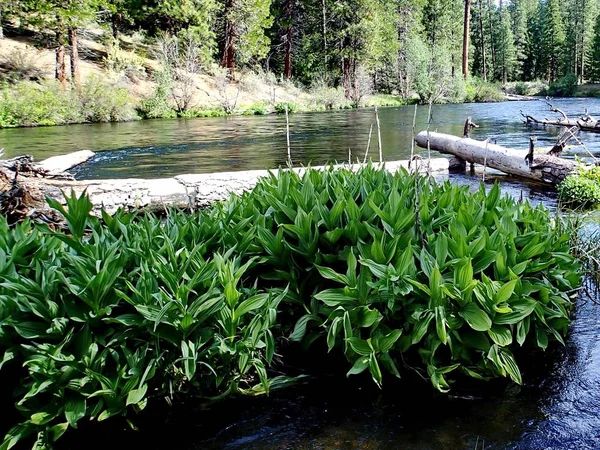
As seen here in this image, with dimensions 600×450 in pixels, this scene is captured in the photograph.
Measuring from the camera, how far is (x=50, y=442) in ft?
8.11

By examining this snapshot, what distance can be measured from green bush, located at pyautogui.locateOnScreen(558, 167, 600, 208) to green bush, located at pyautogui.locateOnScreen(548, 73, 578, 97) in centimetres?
5639

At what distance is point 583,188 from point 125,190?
6.83 m

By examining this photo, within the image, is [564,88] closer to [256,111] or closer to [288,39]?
[288,39]

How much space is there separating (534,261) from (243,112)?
3298cm

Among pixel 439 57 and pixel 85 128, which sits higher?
pixel 439 57

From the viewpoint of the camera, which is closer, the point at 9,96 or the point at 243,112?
the point at 9,96

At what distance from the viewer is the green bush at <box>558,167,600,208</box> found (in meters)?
7.62

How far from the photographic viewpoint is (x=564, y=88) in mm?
57969

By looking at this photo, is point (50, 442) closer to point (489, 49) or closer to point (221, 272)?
point (221, 272)

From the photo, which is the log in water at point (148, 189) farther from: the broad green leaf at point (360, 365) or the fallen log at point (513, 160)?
the broad green leaf at point (360, 365)

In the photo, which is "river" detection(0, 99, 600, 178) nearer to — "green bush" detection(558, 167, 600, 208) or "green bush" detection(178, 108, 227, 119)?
"green bush" detection(558, 167, 600, 208)

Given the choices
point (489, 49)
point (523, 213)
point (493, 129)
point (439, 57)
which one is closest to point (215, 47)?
point (439, 57)

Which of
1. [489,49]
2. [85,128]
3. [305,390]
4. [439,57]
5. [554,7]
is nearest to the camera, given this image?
[305,390]

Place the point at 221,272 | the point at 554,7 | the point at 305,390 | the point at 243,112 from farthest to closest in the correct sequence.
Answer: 1. the point at 554,7
2. the point at 243,112
3. the point at 305,390
4. the point at 221,272
